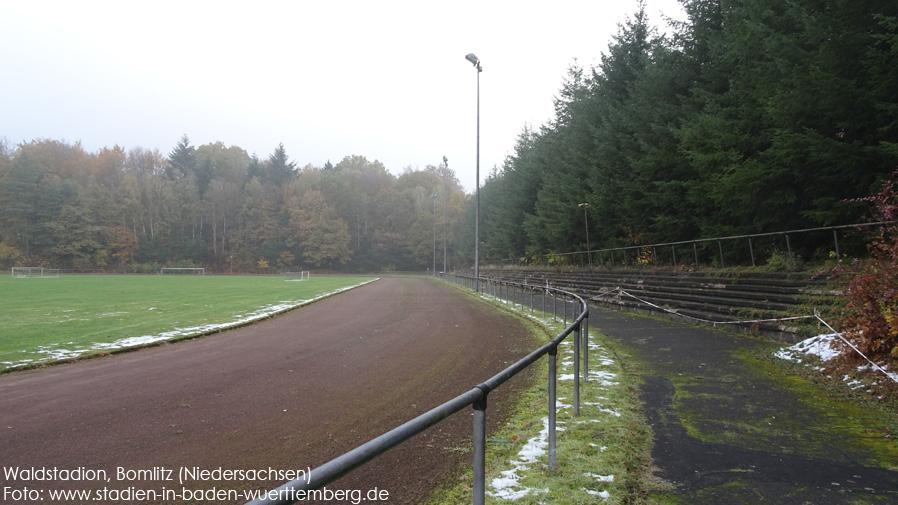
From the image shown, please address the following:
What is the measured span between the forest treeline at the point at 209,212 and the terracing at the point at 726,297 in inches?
2631

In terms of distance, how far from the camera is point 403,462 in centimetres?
421

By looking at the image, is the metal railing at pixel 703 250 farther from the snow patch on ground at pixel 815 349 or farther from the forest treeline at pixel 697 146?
the snow patch on ground at pixel 815 349

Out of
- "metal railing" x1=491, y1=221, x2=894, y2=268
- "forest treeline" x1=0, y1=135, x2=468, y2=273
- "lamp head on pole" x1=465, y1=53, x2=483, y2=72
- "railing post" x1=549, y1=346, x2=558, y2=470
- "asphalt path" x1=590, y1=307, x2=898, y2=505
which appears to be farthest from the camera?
"forest treeline" x1=0, y1=135, x2=468, y2=273

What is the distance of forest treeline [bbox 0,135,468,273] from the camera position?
271 feet

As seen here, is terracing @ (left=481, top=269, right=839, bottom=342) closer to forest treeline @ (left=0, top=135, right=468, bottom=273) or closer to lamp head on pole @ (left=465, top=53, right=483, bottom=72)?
lamp head on pole @ (left=465, top=53, right=483, bottom=72)

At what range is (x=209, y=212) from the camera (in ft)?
318

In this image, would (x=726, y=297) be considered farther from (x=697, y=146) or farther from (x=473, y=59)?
(x=473, y=59)

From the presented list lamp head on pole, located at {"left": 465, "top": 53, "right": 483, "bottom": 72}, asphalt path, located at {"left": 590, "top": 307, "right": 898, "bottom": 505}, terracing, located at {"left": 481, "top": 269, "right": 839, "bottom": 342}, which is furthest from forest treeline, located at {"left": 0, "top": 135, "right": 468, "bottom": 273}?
asphalt path, located at {"left": 590, "top": 307, "right": 898, "bottom": 505}

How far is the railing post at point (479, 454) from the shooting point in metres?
2.36

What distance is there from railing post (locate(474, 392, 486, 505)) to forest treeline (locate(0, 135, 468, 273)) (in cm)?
8186

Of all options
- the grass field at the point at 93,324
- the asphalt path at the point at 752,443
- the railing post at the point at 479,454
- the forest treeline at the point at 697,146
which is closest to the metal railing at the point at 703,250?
the forest treeline at the point at 697,146

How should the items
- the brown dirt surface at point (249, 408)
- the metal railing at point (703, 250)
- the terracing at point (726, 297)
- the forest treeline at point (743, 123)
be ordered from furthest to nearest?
the metal railing at point (703, 250)
the forest treeline at point (743, 123)
the terracing at point (726, 297)
the brown dirt surface at point (249, 408)

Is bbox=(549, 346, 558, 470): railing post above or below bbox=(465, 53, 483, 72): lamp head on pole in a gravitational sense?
below

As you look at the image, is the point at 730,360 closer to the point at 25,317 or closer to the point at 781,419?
the point at 781,419
